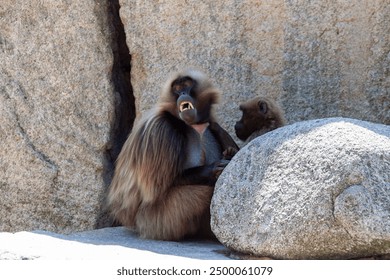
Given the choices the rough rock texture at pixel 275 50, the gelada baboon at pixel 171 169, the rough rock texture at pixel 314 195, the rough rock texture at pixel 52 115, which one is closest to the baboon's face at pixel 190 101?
the gelada baboon at pixel 171 169

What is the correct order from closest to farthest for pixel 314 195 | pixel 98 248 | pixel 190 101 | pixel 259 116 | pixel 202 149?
pixel 314 195, pixel 98 248, pixel 190 101, pixel 202 149, pixel 259 116

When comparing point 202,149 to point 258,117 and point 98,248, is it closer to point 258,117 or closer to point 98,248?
point 258,117

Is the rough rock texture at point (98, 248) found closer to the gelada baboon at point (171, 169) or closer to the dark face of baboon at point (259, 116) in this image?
the gelada baboon at point (171, 169)

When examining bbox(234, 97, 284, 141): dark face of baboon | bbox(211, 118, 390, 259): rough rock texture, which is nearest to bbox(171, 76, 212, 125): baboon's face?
bbox(234, 97, 284, 141): dark face of baboon

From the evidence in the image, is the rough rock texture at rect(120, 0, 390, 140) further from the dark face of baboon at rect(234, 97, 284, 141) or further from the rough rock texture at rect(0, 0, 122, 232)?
the rough rock texture at rect(0, 0, 122, 232)

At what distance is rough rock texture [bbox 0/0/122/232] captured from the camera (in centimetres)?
591

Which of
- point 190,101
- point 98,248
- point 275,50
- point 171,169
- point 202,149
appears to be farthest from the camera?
point 275,50

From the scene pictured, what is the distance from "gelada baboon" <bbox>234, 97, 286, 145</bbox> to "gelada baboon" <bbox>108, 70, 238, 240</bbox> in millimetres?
341

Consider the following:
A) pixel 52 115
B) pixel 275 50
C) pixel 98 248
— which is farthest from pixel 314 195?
pixel 52 115

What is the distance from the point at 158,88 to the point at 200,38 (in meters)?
0.47

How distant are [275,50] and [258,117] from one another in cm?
56

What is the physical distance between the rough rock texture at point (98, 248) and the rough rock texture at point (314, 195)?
323mm

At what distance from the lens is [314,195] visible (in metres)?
4.00

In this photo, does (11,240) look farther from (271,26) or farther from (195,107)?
(271,26)
